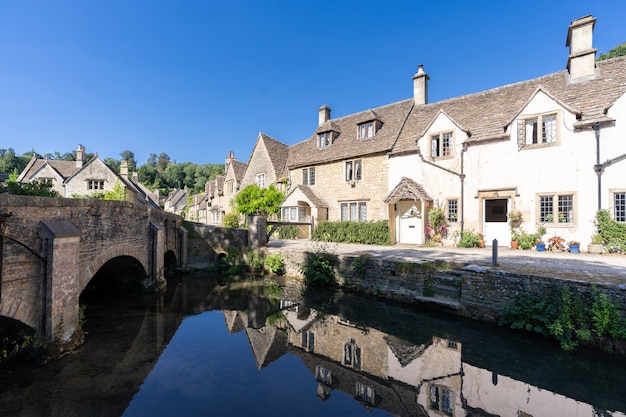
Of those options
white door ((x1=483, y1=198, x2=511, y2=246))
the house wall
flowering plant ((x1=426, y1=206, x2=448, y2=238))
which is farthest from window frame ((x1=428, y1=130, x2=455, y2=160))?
white door ((x1=483, y1=198, x2=511, y2=246))

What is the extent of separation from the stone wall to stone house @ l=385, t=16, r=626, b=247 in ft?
24.9

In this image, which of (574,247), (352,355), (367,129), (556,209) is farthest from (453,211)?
(352,355)

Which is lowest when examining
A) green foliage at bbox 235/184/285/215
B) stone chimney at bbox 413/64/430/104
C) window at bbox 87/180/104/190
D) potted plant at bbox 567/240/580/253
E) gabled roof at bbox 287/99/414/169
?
potted plant at bbox 567/240/580/253

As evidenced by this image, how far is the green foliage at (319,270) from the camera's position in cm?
1307

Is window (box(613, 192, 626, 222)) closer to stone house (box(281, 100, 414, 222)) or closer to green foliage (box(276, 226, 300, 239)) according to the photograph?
stone house (box(281, 100, 414, 222))

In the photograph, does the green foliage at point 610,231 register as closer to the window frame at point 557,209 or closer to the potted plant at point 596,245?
the potted plant at point 596,245

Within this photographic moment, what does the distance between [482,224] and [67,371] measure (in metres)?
17.9

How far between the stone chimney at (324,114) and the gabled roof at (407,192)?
487 inches

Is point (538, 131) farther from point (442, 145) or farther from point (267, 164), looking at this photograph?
point (267, 164)

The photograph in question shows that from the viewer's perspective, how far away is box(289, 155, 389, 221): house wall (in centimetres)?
2023

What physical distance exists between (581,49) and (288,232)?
2136 centimetres

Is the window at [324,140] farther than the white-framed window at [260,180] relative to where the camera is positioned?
No

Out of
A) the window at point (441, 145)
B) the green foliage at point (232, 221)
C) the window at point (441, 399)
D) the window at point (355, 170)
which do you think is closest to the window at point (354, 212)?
the window at point (355, 170)

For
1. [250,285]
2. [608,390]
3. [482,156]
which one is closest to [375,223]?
[482,156]
